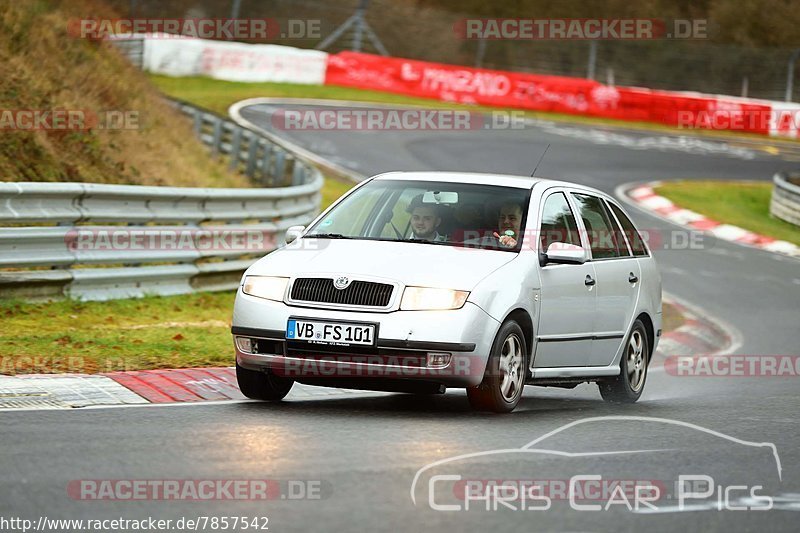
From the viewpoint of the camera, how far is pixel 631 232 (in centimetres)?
1106

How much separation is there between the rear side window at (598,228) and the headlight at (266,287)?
261 centimetres

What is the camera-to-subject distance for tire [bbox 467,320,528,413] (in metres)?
8.48

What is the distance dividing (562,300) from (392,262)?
4.80ft

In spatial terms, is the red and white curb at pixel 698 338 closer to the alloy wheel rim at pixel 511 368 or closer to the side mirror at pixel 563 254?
the side mirror at pixel 563 254

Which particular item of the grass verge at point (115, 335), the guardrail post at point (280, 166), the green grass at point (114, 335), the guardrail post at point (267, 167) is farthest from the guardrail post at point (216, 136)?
the green grass at point (114, 335)

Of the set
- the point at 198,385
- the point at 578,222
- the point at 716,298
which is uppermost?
the point at 578,222

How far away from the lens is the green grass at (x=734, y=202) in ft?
88.1

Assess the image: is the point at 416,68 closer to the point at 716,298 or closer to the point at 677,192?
the point at 677,192

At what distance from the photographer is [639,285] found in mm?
10766

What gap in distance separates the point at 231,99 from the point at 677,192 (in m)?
12.9

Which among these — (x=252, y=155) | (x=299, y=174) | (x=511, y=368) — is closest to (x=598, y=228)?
(x=511, y=368)

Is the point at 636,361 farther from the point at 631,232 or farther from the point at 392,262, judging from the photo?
the point at 392,262

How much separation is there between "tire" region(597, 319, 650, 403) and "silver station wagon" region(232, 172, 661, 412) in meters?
0.02

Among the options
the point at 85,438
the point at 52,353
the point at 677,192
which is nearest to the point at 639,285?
the point at 52,353
